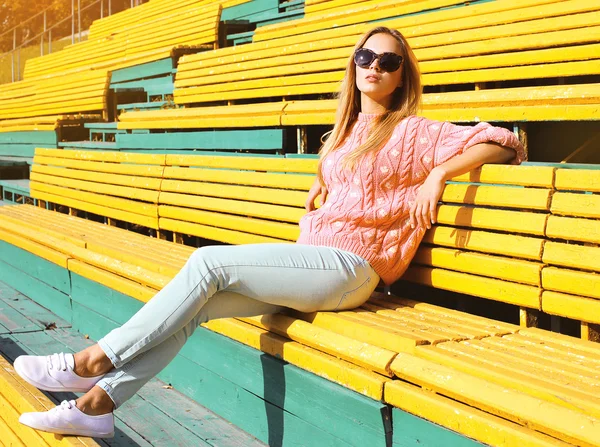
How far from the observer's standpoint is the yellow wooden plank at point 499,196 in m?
2.36

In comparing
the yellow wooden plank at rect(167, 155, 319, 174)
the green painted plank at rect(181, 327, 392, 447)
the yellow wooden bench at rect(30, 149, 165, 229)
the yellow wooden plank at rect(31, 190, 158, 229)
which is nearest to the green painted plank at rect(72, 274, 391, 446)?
the green painted plank at rect(181, 327, 392, 447)

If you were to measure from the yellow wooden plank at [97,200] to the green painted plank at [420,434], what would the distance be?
9.80ft

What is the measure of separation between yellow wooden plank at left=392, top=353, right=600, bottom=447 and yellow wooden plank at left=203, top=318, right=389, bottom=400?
0.30ft

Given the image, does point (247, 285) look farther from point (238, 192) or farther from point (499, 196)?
point (238, 192)

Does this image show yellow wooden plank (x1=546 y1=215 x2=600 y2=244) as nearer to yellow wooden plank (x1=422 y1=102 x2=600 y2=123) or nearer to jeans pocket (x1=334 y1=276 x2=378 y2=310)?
jeans pocket (x1=334 y1=276 x2=378 y2=310)

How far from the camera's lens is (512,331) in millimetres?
2301

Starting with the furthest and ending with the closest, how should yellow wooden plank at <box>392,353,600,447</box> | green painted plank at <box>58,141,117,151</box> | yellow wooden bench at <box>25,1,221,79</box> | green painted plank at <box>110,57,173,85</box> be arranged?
yellow wooden bench at <box>25,1,221,79</box>
green painted plank at <box>110,57,173,85</box>
green painted plank at <box>58,141,117,151</box>
yellow wooden plank at <box>392,353,600,447</box>

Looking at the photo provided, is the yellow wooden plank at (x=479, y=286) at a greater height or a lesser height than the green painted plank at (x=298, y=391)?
greater

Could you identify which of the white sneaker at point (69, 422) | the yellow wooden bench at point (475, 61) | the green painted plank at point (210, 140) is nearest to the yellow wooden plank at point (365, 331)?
the white sneaker at point (69, 422)

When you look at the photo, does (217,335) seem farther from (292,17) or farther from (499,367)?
(292,17)

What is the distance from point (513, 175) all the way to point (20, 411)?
178 cm

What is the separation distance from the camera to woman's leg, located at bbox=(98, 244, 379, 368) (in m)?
2.26

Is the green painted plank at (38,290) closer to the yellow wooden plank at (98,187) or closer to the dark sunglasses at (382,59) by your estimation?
the yellow wooden plank at (98,187)

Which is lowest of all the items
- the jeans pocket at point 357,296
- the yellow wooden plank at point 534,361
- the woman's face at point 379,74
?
the yellow wooden plank at point 534,361
